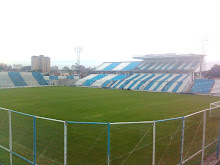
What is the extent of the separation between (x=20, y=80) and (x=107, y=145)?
1852 inches

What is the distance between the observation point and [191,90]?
36.4 m

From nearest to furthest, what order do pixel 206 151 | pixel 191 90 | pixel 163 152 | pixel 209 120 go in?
pixel 163 152 → pixel 206 151 → pixel 209 120 → pixel 191 90

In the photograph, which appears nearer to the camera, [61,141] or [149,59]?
[61,141]

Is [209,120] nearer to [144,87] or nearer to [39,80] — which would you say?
[144,87]

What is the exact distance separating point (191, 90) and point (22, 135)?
32.8 meters

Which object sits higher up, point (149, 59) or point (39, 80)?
point (149, 59)

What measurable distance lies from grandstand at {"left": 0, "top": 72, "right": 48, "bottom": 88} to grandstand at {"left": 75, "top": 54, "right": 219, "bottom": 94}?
9.97 metres

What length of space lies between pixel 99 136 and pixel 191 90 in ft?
103

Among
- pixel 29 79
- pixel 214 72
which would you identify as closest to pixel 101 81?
pixel 29 79

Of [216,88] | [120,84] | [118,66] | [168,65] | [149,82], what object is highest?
[118,66]

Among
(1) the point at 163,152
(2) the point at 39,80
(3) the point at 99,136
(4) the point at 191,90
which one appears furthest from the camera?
(2) the point at 39,80

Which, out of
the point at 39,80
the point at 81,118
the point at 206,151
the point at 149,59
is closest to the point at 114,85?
the point at 149,59

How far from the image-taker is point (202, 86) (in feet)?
120

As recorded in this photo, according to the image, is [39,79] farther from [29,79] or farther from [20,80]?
[20,80]
